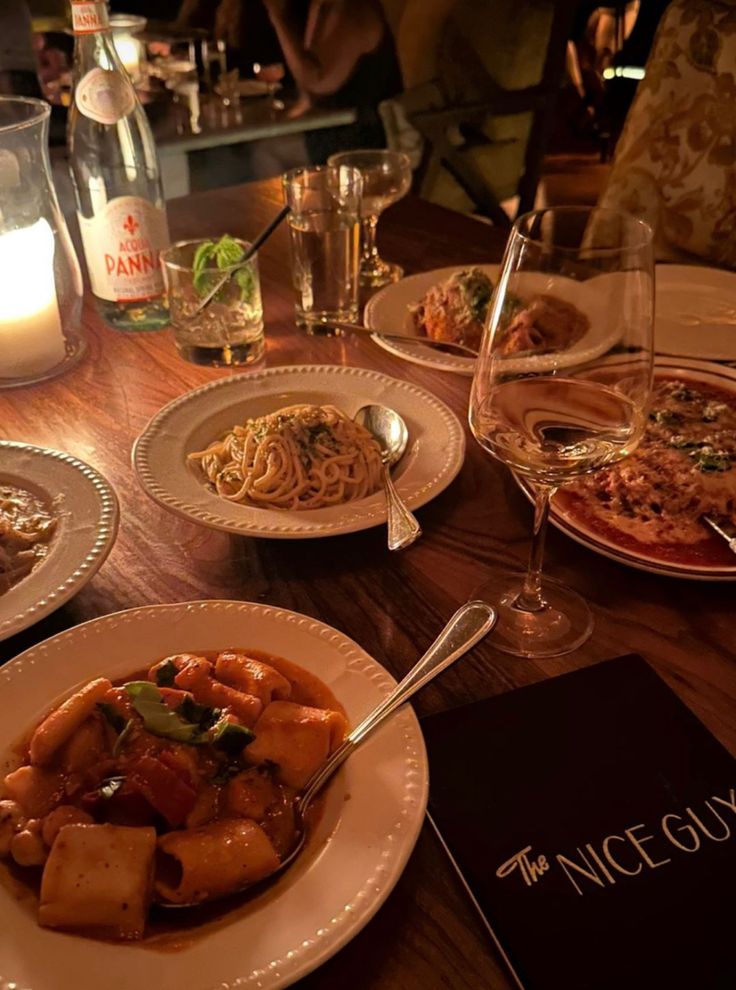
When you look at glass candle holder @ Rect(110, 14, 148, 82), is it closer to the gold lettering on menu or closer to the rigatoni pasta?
the rigatoni pasta

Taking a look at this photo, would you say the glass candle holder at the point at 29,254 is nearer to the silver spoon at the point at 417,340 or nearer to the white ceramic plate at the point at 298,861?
the silver spoon at the point at 417,340

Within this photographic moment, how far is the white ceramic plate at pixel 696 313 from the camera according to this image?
5.00 ft

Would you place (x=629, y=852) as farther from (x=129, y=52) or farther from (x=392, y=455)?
(x=129, y=52)

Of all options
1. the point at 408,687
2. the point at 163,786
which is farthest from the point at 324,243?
the point at 163,786

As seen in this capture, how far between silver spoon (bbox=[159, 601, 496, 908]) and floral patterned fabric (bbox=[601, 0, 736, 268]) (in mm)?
1815

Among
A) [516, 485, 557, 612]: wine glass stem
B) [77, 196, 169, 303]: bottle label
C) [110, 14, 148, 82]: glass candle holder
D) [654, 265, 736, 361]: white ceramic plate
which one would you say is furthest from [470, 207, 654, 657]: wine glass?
[110, 14, 148, 82]: glass candle holder

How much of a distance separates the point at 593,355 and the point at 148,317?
1.04m

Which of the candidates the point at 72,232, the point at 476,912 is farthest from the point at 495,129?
the point at 476,912

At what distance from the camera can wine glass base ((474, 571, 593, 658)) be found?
36.4 inches

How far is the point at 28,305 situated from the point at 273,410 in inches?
19.0

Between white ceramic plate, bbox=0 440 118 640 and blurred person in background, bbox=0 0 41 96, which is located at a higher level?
blurred person in background, bbox=0 0 41 96

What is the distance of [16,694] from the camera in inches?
31.5

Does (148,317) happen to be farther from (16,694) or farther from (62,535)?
(16,694)

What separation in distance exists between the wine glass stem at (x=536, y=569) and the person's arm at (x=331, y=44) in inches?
165
